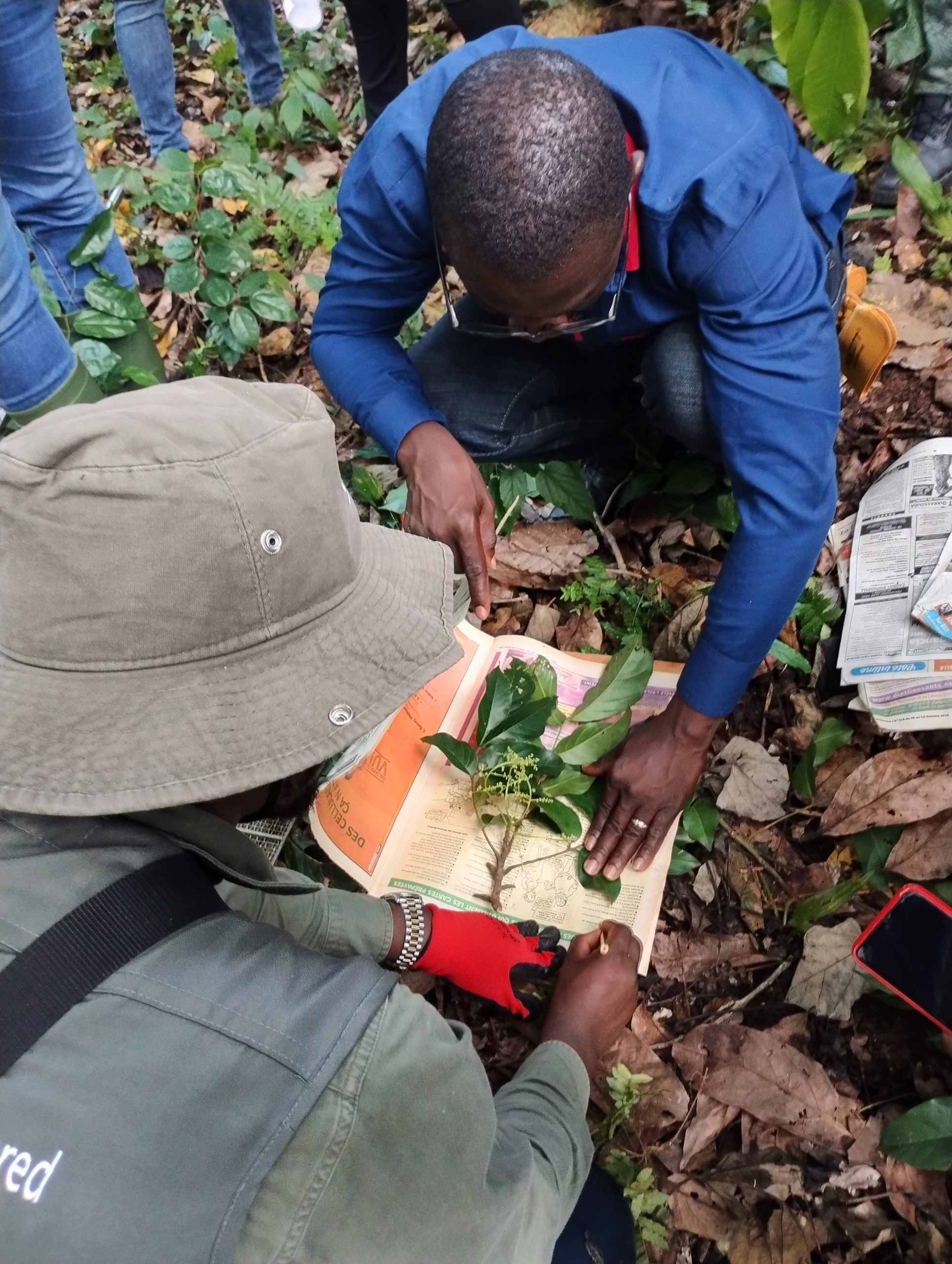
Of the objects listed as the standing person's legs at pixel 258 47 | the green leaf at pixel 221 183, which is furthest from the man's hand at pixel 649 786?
the standing person's legs at pixel 258 47

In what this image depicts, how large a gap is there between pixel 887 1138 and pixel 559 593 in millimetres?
1286

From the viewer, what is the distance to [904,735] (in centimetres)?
171

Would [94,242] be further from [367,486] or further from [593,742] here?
[593,742]

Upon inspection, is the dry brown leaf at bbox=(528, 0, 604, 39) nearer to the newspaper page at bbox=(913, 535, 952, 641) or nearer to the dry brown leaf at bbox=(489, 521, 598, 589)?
the dry brown leaf at bbox=(489, 521, 598, 589)

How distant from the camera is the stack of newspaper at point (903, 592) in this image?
1646 millimetres

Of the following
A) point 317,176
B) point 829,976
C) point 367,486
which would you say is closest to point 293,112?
point 317,176

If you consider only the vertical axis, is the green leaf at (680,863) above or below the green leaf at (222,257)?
below

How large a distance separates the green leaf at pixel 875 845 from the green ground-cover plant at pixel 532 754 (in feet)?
1.54

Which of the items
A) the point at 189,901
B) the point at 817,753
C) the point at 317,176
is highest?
the point at 317,176

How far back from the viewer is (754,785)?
1728mm

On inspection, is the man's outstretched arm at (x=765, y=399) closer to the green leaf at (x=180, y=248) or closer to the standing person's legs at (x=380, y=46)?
the standing person's legs at (x=380, y=46)

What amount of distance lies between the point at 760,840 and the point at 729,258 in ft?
3.63

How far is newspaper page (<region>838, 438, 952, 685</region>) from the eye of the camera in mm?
1678

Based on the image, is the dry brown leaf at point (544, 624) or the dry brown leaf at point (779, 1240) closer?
the dry brown leaf at point (779, 1240)
